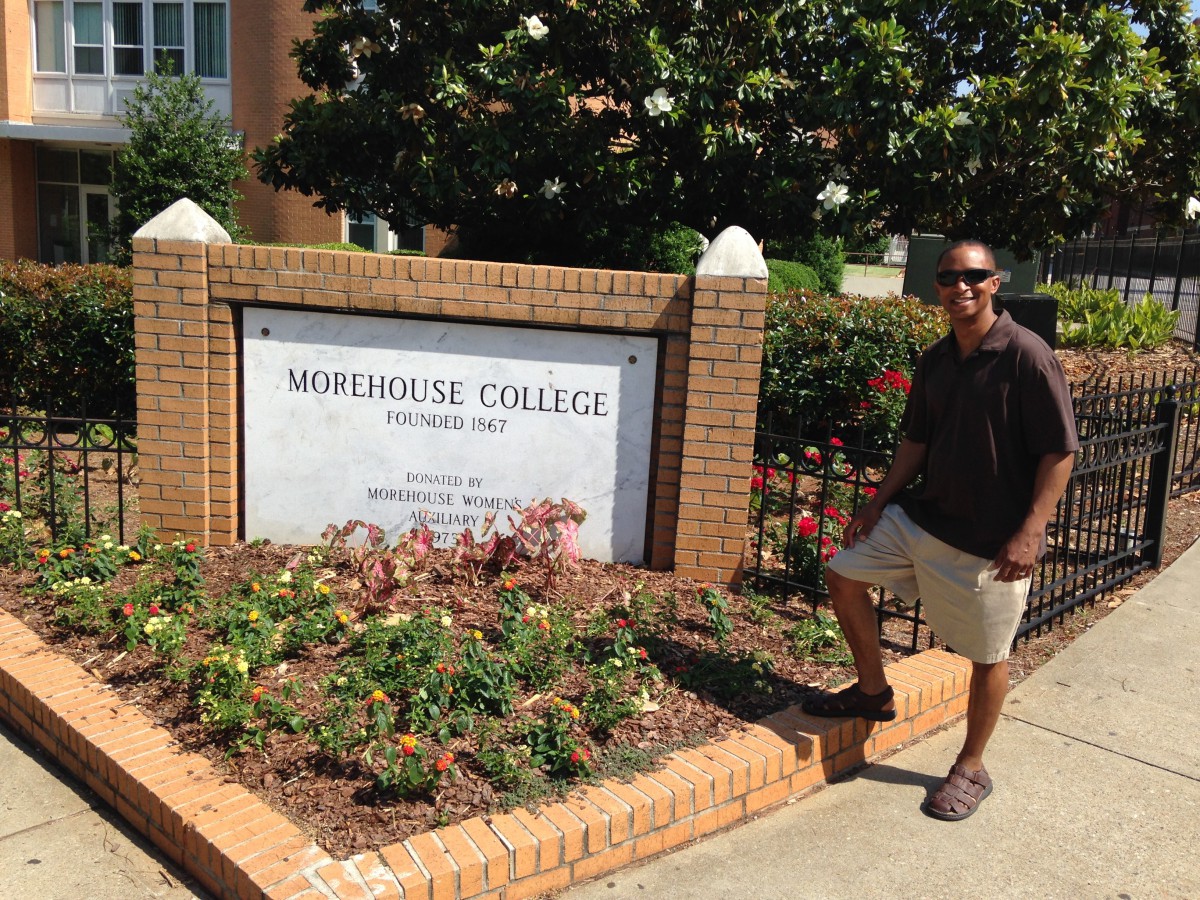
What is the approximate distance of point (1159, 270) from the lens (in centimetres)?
1738

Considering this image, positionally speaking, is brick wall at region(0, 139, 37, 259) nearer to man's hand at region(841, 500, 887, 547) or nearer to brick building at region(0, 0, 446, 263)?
brick building at region(0, 0, 446, 263)

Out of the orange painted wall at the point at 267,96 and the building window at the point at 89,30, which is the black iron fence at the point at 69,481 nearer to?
the orange painted wall at the point at 267,96

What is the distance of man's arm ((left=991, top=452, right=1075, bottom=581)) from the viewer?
3129 millimetres

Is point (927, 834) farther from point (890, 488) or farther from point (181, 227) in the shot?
point (181, 227)

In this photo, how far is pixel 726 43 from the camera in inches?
321

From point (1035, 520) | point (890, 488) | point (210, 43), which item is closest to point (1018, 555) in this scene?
point (1035, 520)

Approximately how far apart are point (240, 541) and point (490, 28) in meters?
4.84

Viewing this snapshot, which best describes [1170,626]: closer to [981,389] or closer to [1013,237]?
[981,389]

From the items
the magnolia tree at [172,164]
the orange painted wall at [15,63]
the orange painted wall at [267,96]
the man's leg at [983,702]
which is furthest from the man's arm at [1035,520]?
the orange painted wall at [15,63]

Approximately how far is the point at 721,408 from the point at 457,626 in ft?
4.95

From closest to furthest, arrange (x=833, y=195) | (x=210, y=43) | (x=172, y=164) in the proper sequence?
1. (x=833, y=195)
2. (x=172, y=164)
3. (x=210, y=43)

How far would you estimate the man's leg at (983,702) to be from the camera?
11.3 ft

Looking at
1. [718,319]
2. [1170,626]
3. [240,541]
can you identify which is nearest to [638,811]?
[718,319]

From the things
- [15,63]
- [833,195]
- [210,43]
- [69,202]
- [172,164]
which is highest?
[210,43]
